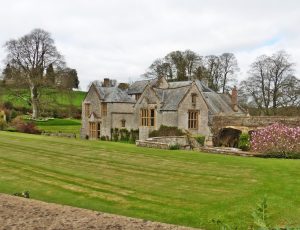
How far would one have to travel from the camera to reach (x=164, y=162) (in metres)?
19.0

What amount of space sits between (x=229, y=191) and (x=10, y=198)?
731 centimetres

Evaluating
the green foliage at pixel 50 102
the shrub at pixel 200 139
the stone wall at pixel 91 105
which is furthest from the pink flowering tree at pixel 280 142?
the green foliage at pixel 50 102

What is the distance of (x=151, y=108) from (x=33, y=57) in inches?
1064

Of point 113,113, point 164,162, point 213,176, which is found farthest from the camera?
point 113,113

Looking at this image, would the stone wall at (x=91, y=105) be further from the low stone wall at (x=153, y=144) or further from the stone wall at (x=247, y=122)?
the low stone wall at (x=153, y=144)

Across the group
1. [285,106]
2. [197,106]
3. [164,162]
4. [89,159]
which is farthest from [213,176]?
[285,106]

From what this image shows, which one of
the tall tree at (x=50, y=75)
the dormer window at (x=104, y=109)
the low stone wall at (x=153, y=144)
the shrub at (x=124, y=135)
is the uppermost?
the tall tree at (x=50, y=75)

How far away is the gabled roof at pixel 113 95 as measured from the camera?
39.6 m

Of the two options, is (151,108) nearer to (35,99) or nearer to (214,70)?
(35,99)

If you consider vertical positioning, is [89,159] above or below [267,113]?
below

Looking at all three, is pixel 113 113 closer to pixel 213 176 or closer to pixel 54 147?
pixel 54 147

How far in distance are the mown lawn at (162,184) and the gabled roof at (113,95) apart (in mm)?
17974

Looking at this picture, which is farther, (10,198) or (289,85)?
(289,85)

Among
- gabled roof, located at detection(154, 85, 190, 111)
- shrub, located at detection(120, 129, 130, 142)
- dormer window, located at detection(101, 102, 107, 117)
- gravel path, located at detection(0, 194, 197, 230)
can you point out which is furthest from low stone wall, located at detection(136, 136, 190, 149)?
gravel path, located at detection(0, 194, 197, 230)
